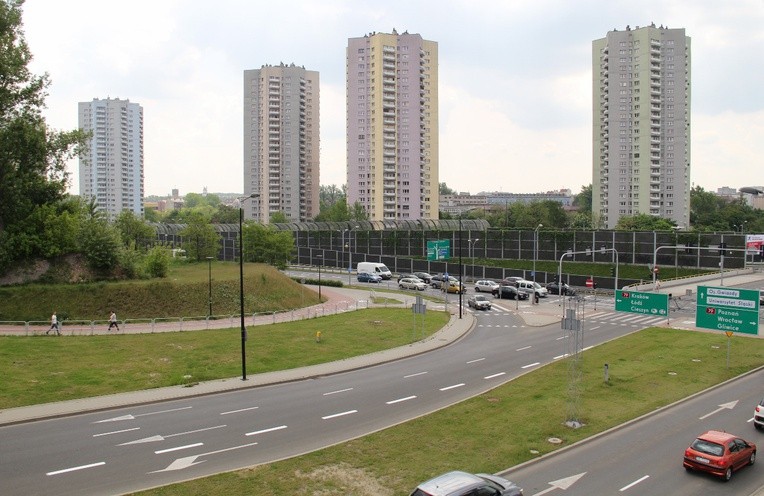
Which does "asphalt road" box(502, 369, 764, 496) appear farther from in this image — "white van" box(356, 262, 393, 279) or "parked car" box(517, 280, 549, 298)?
"white van" box(356, 262, 393, 279)

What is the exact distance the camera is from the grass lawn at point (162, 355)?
26359mm

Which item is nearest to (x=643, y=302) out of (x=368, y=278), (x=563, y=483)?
(x=563, y=483)

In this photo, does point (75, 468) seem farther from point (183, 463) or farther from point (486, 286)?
point (486, 286)

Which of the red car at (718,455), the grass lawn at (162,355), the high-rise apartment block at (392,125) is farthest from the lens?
the high-rise apartment block at (392,125)

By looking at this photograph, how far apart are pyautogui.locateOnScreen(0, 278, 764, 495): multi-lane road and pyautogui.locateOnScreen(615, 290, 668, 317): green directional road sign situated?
9508 mm

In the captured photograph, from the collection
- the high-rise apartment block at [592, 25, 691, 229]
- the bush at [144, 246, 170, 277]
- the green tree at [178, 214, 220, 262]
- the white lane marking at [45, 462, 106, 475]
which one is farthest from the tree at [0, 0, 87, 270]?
the high-rise apartment block at [592, 25, 691, 229]

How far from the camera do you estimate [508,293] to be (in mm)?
64500

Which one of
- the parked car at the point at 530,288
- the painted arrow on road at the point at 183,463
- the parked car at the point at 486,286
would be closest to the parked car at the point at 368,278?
the parked car at the point at 486,286

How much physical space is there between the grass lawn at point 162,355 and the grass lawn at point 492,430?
11.7 metres

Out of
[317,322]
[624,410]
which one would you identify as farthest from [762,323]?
[317,322]

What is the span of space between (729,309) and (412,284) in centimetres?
4162

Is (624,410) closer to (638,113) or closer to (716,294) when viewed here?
(716,294)

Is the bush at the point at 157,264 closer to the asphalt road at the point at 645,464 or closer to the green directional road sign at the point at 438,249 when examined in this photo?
the green directional road sign at the point at 438,249

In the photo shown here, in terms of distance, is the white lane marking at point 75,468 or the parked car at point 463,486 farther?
the white lane marking at point 75,468
